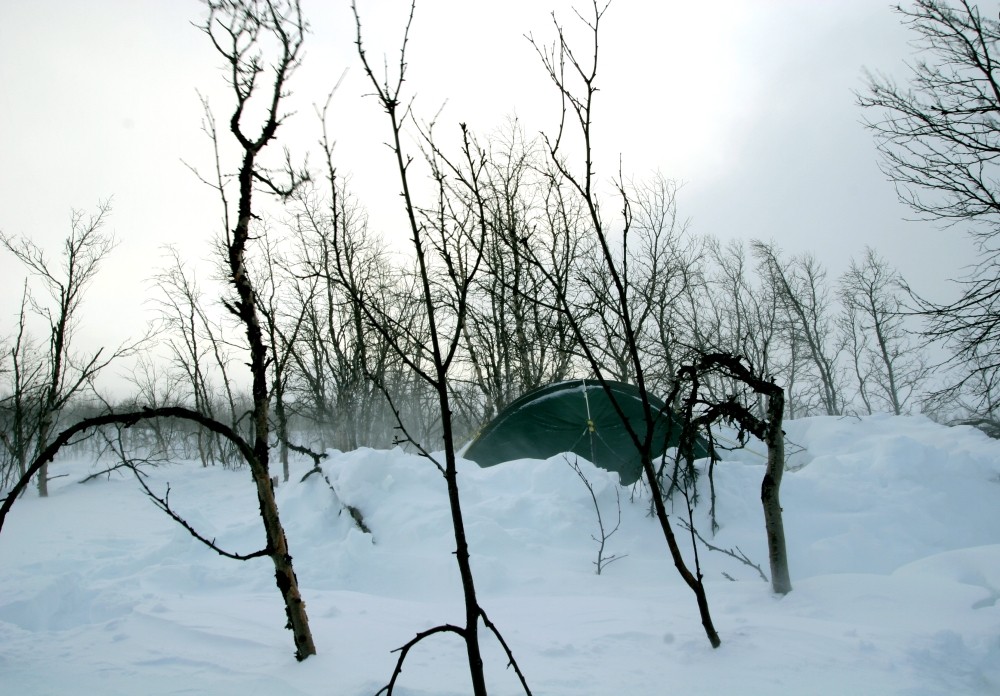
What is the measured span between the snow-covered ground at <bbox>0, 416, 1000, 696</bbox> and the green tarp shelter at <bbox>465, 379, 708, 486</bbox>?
187 cm

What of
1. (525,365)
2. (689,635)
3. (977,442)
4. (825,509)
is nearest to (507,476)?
(825,509)

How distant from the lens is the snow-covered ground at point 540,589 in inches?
105

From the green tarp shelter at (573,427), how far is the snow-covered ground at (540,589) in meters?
1.87

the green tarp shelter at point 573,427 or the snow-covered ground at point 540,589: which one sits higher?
the green tarp shelter at point 573,427

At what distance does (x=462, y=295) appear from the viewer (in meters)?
1.55

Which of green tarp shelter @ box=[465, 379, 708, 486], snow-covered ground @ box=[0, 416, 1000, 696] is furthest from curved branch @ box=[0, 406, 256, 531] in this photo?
green tarp shelter @ box=[465, 379, 708, 486]

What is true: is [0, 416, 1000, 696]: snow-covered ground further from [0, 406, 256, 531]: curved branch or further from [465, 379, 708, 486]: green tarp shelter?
[465, 379, 708, 486]: green tarp shelter

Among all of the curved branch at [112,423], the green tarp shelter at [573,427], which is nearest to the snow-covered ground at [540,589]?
the curved branch at [112,423]

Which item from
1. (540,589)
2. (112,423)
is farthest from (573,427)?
(112,423)

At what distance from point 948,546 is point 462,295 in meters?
7.42

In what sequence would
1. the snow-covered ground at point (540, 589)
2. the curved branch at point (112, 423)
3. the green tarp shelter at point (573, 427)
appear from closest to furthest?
the curved branch at point (112, 423)
the snow-covered ground at point (540, 589)
the green tarp shelter at point (573, 427)

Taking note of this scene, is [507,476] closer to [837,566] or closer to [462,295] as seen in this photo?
[837,566]

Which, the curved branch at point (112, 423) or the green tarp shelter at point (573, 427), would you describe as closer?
the curved branch at point (112, 423)

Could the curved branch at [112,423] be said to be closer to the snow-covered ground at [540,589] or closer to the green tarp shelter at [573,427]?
the snow-covered ground at [540,589]
